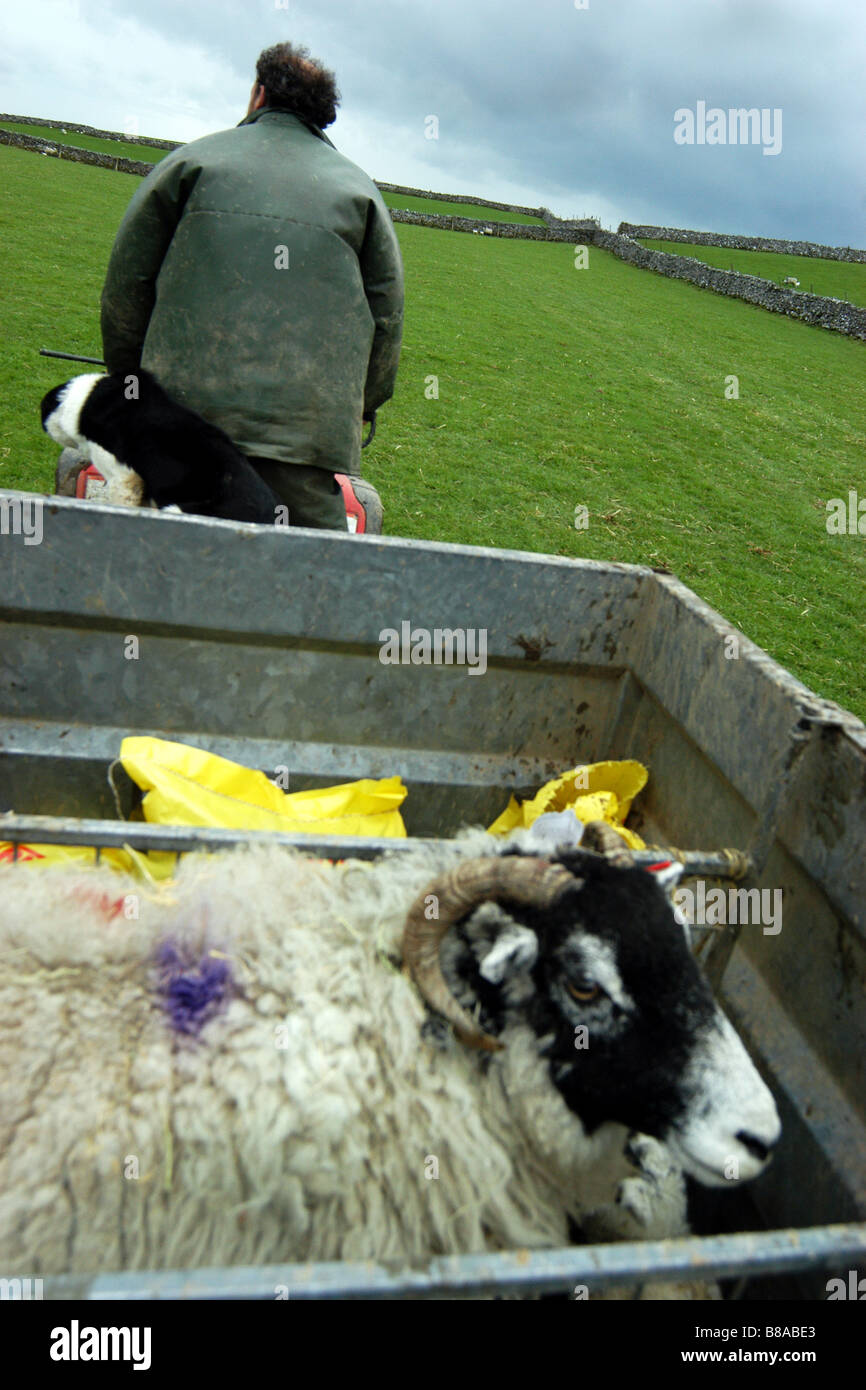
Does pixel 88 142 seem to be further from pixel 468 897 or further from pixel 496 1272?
pixel 496 1272

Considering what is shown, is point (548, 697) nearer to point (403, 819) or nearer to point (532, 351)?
point (403, 819)

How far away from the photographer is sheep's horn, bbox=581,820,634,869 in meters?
1.92

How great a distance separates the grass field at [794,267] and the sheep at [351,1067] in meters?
32.2

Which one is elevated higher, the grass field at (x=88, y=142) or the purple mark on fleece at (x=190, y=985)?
the grass field at (x=88, y=142)

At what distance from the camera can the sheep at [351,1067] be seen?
1.51 m

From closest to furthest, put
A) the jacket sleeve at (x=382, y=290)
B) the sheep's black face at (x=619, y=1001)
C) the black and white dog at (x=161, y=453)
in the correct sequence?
the sheep's black face at (x=619, y=1001) → the black and white dog at (x=161, y=453) → the jacket sleeve at (x=382, y=290)

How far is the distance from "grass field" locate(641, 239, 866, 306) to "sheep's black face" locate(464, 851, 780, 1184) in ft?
105

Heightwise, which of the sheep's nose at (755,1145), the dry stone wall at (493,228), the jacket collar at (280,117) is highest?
the dry stone wall at (493,228)

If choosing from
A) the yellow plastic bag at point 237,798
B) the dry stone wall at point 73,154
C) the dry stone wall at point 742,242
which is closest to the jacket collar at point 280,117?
the yellow plastic bag at point 237,798

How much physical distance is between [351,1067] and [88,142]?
4818 cm

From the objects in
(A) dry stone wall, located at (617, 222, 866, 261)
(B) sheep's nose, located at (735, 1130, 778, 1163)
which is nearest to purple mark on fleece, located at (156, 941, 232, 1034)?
(B) sheep's nose, located at (735, 1130, 778, 1163)

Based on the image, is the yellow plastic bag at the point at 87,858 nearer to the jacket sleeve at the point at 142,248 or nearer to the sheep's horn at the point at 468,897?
the sheep's horn at the point at 468,897

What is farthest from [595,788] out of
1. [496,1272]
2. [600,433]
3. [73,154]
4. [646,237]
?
[646,237]

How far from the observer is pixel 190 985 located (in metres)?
1.73
